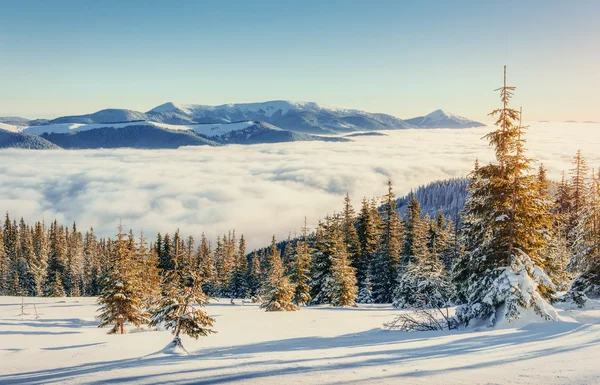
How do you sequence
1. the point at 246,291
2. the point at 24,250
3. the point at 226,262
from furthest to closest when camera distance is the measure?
1. the point at 24,250
2. the point at 226,262
3. the point at 246,291

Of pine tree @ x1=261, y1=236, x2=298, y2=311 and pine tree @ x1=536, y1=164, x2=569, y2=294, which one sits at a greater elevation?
pine tree @ x1=536, y1=164, x2=569, y2=294

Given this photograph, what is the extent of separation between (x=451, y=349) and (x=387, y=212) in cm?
4016

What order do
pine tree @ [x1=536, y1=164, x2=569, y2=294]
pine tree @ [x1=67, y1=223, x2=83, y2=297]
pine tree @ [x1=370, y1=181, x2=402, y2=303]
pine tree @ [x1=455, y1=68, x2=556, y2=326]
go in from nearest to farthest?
pine tree @ [x1=455, y1=68, x2=556, y2=326]
pine tree @ [x1=536, y1=164, x2=569, y2=294]
pine tree @ [x1=370, y1=181, x2=402, y2=303]
pine tree @ [x1=67, y1=223, x2=83, y2=297]

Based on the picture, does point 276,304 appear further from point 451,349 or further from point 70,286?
point 70,286

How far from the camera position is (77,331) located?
62.2ft

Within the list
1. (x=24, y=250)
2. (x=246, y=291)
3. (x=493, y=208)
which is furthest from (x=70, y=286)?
(x=493, y=208)

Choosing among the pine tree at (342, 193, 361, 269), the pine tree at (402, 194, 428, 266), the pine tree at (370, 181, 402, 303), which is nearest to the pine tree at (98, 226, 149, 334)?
the pine tree at (342, 193, 361, 269)

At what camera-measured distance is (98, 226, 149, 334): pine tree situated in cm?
2016

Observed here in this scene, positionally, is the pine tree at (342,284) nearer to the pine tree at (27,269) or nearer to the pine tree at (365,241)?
the pine tree at (365,241)

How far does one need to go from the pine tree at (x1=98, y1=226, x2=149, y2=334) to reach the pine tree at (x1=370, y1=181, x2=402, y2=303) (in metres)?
30.4

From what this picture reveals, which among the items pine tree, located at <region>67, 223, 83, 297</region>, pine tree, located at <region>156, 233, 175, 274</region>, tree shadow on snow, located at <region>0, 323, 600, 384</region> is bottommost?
pine tree, located at <region>67, 223, 83, 297</region>

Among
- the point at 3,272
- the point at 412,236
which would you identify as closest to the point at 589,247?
the point at 412,236

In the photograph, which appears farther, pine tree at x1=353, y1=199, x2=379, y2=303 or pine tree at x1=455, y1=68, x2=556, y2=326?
pine tree at x1=353, y1=199, x2=379, y2=303

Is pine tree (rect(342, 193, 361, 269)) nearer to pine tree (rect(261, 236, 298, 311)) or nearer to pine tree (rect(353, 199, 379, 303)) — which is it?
pine tree (rect(353, 199, 379, 303))
